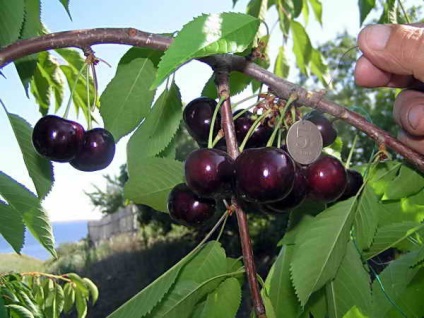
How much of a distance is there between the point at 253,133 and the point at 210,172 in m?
0.20

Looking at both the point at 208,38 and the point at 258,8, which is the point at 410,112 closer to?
the point at 208,38

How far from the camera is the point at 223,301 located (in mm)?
1038

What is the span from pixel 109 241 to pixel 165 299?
1387 centimetres

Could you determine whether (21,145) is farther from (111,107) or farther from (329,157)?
(329,157)

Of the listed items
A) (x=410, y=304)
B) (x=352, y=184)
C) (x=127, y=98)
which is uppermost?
(x=127, y=98)

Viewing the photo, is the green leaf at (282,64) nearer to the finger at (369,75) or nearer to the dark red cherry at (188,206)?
the finger at (369,75)

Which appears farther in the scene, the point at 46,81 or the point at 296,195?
the point at 46,81

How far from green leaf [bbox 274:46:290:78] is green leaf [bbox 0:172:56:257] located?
168 cm

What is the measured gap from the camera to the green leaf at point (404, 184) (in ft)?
3.45

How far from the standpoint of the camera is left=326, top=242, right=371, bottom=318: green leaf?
103cm

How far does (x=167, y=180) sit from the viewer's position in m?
1.08

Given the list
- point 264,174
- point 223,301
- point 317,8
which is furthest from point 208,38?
point 317,8

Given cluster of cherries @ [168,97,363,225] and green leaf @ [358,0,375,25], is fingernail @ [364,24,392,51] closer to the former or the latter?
cluster of cherries @ [168,97,363,225]

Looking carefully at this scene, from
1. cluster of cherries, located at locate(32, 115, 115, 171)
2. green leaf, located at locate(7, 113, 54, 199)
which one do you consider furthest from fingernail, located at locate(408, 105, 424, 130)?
green leaf, located at locate(7, 113, 54, 199)
